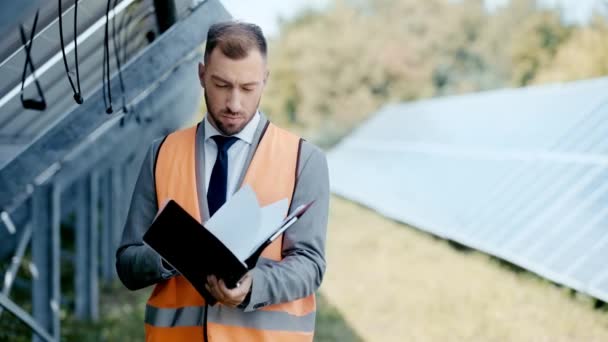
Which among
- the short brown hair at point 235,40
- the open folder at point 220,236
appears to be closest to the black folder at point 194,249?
the open folder at point 220,236

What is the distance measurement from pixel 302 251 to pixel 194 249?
0.34m

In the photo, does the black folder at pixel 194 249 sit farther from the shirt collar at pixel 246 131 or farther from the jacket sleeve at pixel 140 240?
the shirt collar at pixel 246 131

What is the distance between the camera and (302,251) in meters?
2.12

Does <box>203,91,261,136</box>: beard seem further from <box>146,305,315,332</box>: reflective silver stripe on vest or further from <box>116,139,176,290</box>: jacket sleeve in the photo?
<box>146,305,315,332</box>: reflective silver stripe on vest

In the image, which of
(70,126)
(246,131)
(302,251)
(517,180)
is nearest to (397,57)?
(517,180)

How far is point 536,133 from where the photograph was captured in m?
10.5

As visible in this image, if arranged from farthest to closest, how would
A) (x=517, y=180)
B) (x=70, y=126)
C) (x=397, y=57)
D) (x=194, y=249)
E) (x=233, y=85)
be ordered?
(x=397, y=57)
(x=517, y=180)
(x=70, y=126)
(x=233, y=85)
(x=194, y=249)

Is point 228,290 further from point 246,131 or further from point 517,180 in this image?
point 517,180

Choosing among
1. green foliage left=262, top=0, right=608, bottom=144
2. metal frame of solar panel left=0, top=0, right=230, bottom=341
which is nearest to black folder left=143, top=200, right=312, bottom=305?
metal frame of solar panel left=0, top=0, right=230, bottom=341

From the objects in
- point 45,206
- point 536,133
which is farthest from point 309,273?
point 536,133

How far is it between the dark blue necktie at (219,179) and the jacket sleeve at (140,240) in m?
0.18

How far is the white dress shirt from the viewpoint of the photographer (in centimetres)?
219

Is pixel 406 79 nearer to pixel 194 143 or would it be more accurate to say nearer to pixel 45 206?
pixel 45 206

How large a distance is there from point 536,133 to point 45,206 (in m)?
7.08
